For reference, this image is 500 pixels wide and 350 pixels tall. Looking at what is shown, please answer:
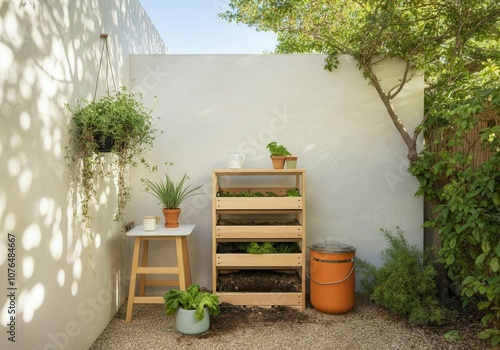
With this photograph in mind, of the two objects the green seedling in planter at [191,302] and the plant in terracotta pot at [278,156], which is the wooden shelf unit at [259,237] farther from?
the green seedling in planter at [191,302]

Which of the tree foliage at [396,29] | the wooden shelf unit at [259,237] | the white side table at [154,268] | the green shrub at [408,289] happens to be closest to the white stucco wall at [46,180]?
the white side table at [154,268]

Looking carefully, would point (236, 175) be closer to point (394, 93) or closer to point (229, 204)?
point (229, 204)

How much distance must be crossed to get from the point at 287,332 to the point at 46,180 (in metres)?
2.10

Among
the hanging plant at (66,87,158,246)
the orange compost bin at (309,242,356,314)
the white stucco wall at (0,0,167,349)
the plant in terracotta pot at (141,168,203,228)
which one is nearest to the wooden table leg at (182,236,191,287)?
the plant in terracotta pot at (141,168,203,228)

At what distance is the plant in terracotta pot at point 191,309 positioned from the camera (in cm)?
317

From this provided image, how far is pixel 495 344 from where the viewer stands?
278cm

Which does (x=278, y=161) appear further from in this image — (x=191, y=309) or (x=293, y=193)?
(x=191, y=309)

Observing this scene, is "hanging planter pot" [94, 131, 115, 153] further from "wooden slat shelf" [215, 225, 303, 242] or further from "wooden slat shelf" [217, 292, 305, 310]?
"wooden slat shelf" [217, 292, 305, 310]

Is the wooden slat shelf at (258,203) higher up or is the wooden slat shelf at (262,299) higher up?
the wooden slat shelf at (258,203)

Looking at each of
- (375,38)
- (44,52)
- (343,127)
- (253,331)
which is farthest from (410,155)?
(44,52)

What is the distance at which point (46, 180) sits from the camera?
2.28 meters

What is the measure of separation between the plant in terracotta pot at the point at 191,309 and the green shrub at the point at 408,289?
1.46 metres

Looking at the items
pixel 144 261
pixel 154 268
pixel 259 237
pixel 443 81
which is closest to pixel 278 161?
pixel 259 237

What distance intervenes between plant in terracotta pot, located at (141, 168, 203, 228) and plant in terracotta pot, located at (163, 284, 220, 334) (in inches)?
26.7
